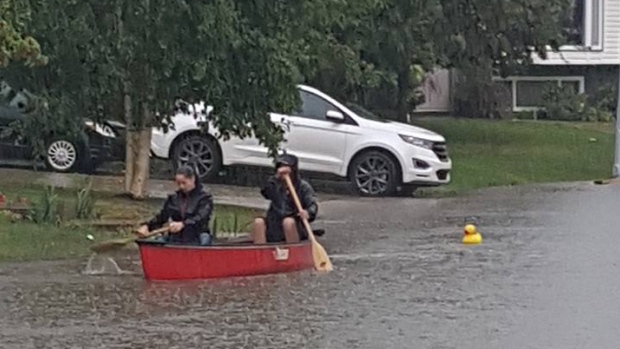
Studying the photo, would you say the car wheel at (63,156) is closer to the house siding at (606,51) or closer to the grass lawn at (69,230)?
the grass lawn at (69,230)

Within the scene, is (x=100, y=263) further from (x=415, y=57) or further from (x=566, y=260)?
(x=415, y=57)

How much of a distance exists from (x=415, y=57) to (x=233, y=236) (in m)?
13.6

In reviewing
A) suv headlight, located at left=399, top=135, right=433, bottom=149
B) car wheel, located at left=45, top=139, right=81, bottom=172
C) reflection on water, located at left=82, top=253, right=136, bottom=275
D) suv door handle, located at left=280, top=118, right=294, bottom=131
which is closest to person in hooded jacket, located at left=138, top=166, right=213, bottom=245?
reflection on water, located at left=82, top=253, right=136, bottom=275

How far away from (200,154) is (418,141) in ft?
11.5

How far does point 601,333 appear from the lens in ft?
39.0

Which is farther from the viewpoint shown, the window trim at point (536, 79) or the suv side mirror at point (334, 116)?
the window trim at point (536, 79)

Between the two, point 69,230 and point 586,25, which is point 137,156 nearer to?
point 69,230

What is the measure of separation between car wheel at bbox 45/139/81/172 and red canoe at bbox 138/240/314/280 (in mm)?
10647

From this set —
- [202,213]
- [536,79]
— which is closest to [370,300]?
[202,213]

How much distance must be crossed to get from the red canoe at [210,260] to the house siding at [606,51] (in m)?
30.8

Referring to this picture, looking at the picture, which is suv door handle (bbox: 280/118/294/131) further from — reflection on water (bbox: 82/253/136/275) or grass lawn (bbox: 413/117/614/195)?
reflection on water (bbox: 82/253/136/275)

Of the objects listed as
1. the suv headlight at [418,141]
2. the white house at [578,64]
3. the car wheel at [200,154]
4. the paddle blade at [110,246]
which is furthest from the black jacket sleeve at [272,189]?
the white house at [578,64]

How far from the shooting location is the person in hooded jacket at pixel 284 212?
1597 cm

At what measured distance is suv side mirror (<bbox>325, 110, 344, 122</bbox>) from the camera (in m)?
24.8
